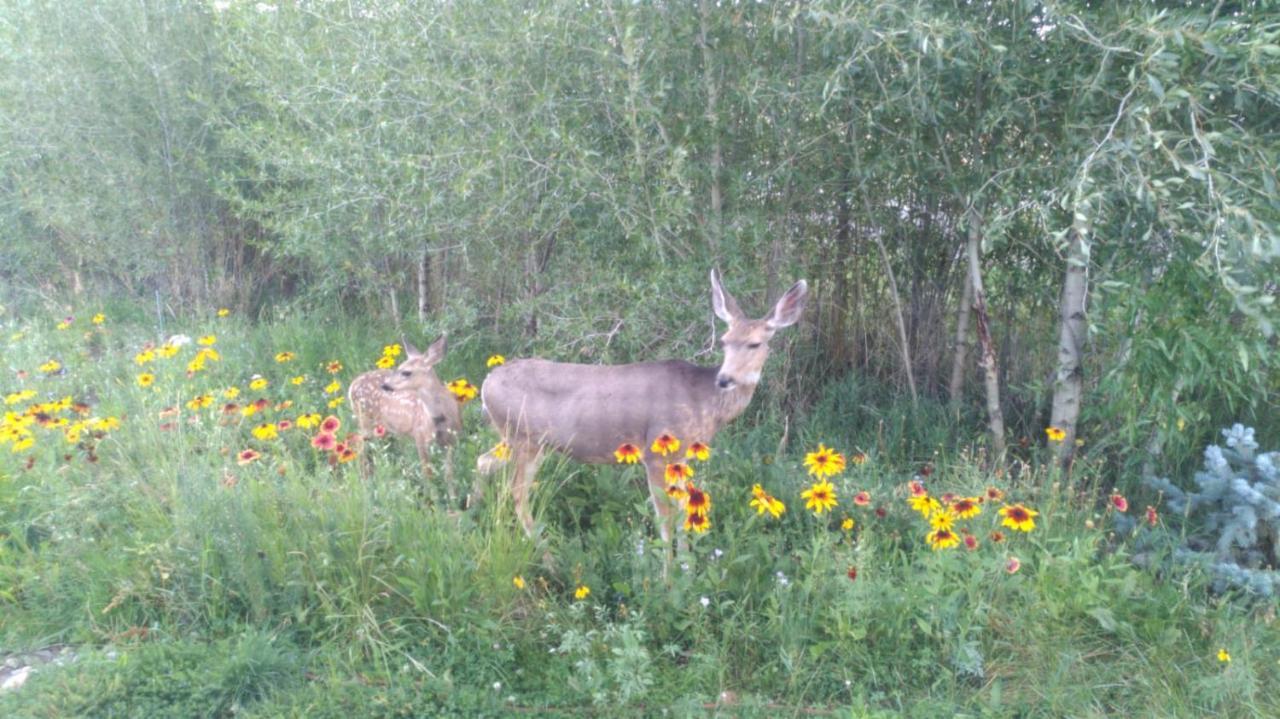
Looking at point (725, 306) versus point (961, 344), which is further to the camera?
point (961, 344)

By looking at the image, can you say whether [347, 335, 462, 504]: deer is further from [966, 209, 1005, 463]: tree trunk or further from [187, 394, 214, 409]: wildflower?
[966, 209, 1005, 463]: tree trunk

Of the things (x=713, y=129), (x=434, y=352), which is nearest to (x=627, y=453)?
(x=434, y=352)

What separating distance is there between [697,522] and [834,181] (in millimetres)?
3057

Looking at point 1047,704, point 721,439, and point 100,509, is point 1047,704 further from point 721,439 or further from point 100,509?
point 100,509

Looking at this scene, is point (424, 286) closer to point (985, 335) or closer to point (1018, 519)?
point (985, 335)

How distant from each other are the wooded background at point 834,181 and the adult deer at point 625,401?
3.05ft

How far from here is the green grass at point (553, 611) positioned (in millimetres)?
3352

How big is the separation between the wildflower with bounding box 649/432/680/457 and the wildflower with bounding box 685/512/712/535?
492 millimetres

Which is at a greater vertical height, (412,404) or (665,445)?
(665,445)

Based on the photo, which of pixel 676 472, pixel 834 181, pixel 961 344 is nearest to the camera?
pixel 676 472

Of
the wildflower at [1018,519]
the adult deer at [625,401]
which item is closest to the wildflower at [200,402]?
the adult deer at [625,401]

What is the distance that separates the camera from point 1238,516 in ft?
13.6

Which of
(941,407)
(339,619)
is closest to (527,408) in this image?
(339,619)

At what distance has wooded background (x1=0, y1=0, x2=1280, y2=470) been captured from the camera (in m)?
4.14
